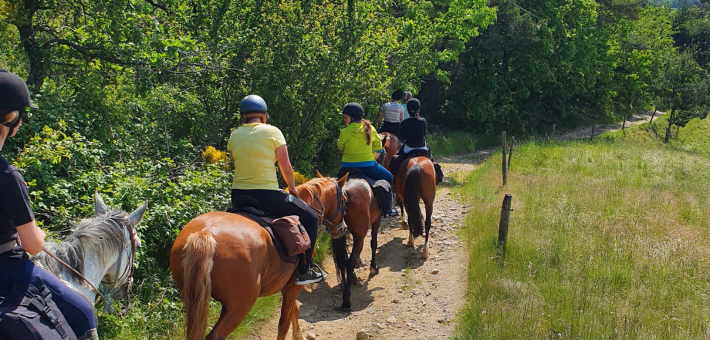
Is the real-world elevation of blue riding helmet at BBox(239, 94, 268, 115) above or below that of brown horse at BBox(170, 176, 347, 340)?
above

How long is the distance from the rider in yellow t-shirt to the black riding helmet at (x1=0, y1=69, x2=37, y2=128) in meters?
2.22

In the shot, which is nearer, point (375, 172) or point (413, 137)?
point (375, 172)

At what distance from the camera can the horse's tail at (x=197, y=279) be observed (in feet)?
13.0

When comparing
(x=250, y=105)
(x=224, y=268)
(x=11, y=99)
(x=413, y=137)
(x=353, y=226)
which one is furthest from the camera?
(x=413, y=137)

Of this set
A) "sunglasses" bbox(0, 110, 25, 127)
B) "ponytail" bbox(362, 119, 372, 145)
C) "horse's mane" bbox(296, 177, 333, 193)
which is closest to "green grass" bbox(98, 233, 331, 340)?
"horse's mane" bbox(296, 177, 333, 193)

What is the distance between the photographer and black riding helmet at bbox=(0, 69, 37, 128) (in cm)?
275

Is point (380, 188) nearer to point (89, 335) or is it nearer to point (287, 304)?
point (287, 304)

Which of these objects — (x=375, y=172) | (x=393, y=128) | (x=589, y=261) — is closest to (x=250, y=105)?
(x=375, y=172)

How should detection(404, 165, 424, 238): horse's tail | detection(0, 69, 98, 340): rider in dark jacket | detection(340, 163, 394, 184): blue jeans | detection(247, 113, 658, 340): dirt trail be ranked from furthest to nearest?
detection(404, 165, 424, 238): horse's tail
detection(340, 163, 394, 184): blue jeans
detection(247, 113, 658, 340): dirt trail
detection(0, 69, 98, 340): rider in dark jacket

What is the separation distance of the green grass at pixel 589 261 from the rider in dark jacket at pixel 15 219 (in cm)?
477

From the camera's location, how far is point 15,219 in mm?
2777

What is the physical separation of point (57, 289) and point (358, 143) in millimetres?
5843

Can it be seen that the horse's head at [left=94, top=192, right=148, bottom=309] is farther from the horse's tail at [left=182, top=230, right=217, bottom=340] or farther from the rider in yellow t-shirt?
the rider in yellow t-shirt

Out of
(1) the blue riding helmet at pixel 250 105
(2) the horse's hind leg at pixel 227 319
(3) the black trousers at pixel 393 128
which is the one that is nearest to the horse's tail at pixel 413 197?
Result: (3) the black trousers at pixel 393 128
